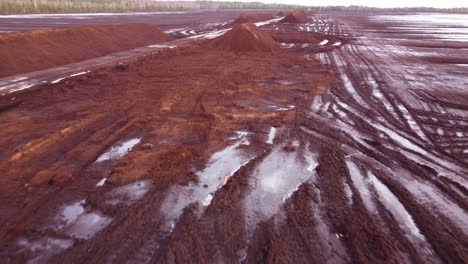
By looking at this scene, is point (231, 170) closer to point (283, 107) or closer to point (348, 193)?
point (348, 193)

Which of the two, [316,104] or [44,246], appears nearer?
[44,246]

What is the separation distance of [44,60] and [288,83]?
9972 mm

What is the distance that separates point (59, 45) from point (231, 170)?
43.4 feet

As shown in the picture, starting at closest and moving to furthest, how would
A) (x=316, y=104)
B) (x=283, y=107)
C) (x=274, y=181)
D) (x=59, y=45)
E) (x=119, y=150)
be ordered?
1. (x=274, y=181)
2. (x=119, y=150)
3. (x=283, y=107)
4. (x=316, y=104)
5. (x=59, y=45)

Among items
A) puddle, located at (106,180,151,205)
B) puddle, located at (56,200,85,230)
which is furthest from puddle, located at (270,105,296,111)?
puddle, located at (56,200,85,230)

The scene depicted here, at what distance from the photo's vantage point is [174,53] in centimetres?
1622

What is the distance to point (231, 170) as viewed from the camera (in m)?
5.30

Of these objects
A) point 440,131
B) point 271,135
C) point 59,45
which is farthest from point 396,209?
point 59,45

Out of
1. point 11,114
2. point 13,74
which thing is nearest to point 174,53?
point 13,74

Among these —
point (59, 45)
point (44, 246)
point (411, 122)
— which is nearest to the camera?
point (44, 246)

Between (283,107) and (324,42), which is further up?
(283,107)

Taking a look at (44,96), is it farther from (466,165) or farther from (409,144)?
(466,165)

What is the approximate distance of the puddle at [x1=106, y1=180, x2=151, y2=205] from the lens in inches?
175

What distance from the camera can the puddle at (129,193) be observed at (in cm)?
443
